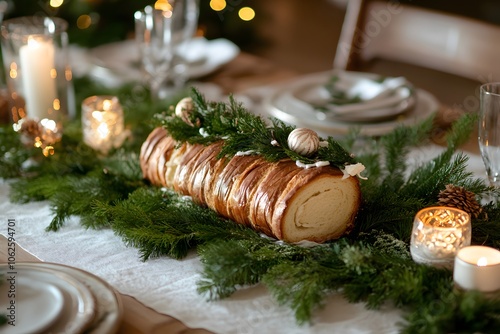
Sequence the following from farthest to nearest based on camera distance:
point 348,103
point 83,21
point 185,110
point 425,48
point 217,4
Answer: point 217,4 < point 83,21 < point 425,48 < point 348,103 < point 185,110

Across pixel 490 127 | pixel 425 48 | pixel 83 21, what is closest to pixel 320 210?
pixel 490 127

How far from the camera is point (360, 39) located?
74.4 inches

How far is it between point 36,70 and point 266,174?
64cm

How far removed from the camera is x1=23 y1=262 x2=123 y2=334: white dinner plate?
75 centimetres

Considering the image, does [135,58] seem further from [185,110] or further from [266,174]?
[266,174]

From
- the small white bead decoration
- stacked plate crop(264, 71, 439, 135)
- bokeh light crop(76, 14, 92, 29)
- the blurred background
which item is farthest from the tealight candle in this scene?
bokeh light crop(76, 14, 92, 29)

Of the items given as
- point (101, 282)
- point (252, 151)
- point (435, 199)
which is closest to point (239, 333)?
point (101, 282)

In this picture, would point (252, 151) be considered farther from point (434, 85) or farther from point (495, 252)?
point (434, 85)

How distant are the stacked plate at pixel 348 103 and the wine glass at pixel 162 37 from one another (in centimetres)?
25

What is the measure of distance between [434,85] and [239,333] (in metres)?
1.22

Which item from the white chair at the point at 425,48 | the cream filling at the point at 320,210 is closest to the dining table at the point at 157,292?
the cream filling at the point at 320,210

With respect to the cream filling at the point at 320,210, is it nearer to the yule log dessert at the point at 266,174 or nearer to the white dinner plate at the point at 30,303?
the yule log dessert at the point at 266,174

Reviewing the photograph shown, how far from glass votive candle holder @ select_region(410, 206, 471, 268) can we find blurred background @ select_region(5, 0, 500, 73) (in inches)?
51.1

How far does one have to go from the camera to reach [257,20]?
2984 mm
